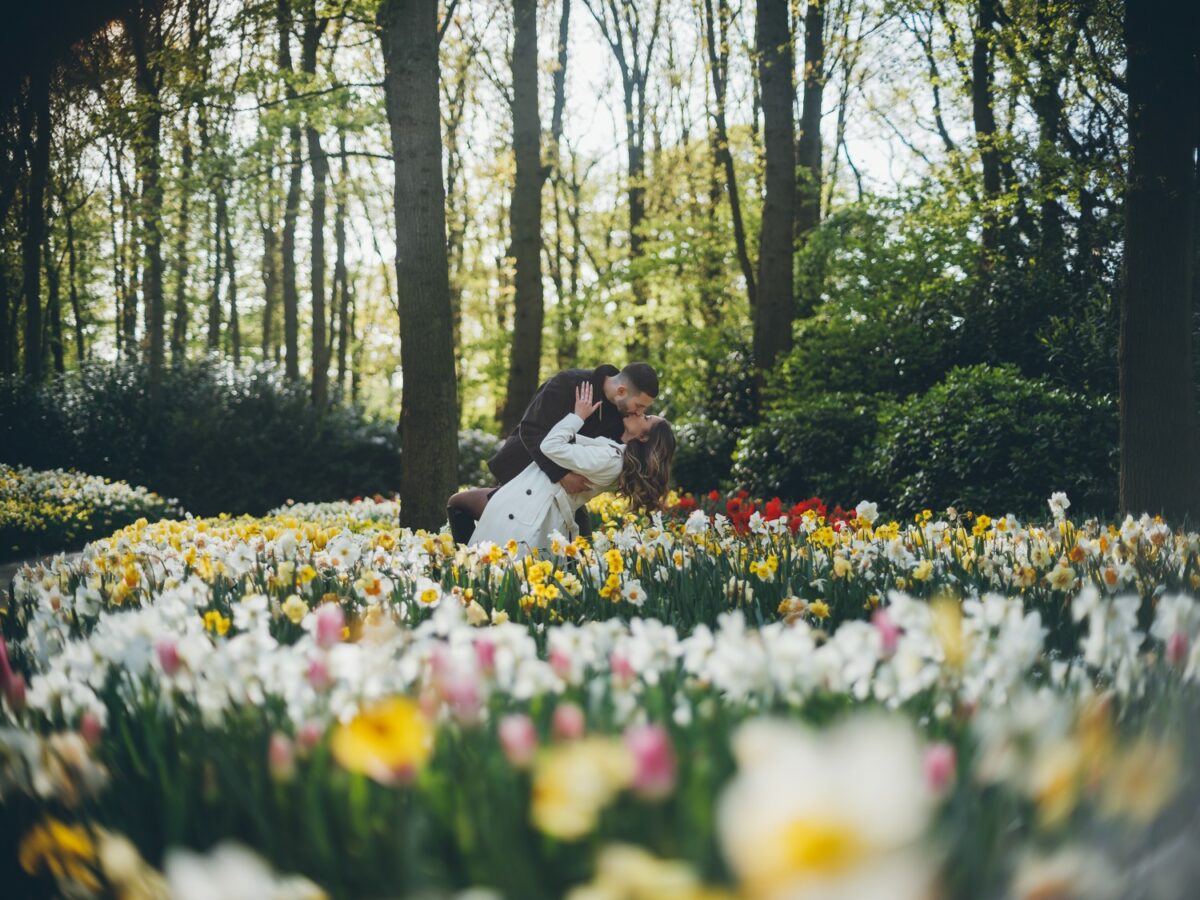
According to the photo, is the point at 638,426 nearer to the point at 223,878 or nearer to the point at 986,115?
the point at 223,878

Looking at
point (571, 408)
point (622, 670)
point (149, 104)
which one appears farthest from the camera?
point (149, 104)

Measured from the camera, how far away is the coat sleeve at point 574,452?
5.08 m

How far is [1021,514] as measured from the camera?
8406mm

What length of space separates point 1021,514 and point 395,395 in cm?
3336

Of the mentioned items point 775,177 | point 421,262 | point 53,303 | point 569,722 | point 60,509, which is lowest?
point 60,509

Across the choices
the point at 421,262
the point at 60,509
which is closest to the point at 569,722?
the point at 421,262

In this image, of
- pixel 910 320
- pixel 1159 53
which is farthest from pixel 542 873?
pixel 910 320

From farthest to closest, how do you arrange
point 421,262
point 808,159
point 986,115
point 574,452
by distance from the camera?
point 808,159
point 986,115
point 421,262
point 574,452

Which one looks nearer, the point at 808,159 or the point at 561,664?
the point at 561,664

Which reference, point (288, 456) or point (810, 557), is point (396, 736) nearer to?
point (810, 557)

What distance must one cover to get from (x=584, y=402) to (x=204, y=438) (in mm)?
11626

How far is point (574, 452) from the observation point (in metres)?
5.08

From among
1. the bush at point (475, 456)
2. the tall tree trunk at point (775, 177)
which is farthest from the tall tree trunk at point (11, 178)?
the tall tree trunk at point (775, 177)

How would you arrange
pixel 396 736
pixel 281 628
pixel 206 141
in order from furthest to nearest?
pixel 206 141 < pixel 281 628 < pixel 396 736
